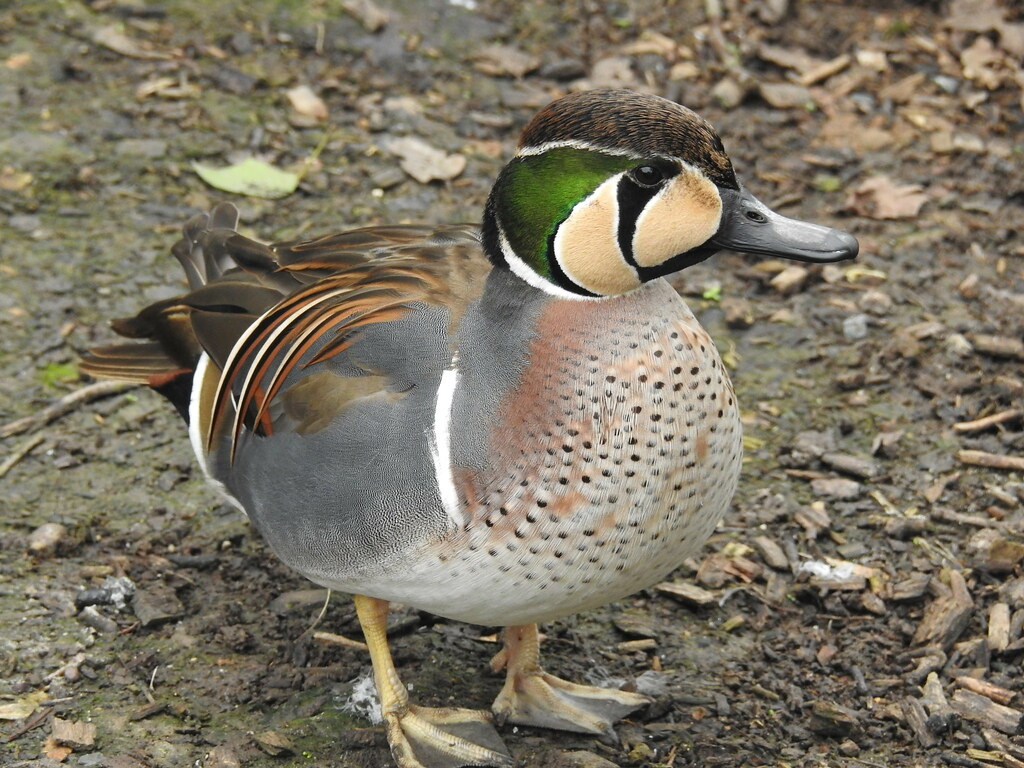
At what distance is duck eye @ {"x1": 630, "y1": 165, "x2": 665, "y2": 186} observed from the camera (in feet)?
9.95

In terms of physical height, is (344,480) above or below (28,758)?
above

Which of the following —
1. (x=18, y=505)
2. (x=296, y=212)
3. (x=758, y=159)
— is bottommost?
(x=18, y=505)

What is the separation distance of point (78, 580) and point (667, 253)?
7.06ft

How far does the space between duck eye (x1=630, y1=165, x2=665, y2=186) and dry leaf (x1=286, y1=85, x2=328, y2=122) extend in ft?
12.0

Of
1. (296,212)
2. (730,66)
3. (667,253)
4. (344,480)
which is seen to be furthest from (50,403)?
(730,66)

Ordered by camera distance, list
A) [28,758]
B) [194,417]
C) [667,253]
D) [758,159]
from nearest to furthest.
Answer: [667,253] < [28,758] < [194,417] < [758,159]

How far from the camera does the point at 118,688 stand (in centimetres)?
364

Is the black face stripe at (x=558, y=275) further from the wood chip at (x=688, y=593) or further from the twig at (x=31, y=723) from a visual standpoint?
the twig at (x=31, y=723)

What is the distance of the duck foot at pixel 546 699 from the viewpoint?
359 cm

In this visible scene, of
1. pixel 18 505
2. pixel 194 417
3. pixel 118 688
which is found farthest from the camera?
pixel 18 505

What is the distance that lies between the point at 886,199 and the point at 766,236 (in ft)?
9.81

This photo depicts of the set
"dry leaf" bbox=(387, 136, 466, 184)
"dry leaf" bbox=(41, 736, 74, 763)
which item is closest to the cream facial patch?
"dry leaf" bbox=(41, 736, 74, 763)

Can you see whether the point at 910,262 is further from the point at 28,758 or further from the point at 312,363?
the point at 28,758

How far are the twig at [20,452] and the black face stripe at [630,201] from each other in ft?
8.30
